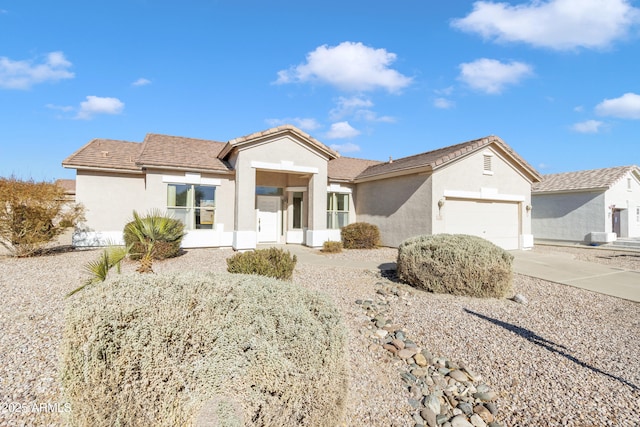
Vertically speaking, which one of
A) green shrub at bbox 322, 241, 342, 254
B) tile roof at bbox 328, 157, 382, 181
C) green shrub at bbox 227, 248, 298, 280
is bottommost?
green shrub at bbox 322, 241, 342, 254

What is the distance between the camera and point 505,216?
16.3 metres

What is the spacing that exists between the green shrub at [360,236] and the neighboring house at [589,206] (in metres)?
15.0

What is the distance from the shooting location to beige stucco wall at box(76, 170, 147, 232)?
13.3 m

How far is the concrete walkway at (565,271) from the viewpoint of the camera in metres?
8.49

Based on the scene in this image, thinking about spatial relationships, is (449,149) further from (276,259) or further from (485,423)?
(485,423)

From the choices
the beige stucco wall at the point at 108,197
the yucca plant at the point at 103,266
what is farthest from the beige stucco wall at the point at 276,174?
the yucca plant at the point at 103,266

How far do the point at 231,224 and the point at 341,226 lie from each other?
6220 millimetres

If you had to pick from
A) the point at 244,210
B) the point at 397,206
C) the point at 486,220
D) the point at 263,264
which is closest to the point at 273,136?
the point at 244,210

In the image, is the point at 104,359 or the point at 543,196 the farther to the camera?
the point at 543,196

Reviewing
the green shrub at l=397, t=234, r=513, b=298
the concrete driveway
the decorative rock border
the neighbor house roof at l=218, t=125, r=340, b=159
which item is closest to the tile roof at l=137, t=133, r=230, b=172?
the neighbor house roof at l=218, t=125, r=340, b=159

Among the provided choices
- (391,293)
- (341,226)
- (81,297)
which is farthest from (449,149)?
(81,297)

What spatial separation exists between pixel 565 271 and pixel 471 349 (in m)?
8.23

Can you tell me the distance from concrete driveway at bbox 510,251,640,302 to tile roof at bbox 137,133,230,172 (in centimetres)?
1297

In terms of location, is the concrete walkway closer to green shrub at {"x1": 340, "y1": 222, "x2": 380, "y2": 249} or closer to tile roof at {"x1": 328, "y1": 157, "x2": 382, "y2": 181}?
green shrub at {"x1": 340, "y1": 222, "x2": 380, "y2": 249}
